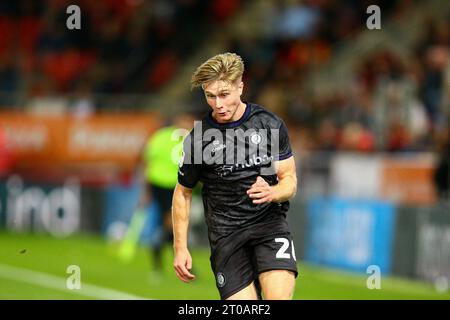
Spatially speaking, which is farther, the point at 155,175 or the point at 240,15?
the point at 240,15

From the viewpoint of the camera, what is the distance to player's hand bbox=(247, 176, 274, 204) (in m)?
8.61

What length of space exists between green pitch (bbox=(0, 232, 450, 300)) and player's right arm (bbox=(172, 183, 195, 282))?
12.2ft

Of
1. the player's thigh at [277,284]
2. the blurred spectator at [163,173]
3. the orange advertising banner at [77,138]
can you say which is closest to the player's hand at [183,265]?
the player's thigh at [277,284]

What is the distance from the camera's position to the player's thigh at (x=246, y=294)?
346 inches

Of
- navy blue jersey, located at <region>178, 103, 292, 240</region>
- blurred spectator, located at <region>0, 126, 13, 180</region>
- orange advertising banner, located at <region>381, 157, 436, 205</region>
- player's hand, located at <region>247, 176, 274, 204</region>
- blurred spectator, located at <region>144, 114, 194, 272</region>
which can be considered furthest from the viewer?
blurred spectator, located at <region>0, 126, 13, 180</region>

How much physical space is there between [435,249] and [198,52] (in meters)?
16.1

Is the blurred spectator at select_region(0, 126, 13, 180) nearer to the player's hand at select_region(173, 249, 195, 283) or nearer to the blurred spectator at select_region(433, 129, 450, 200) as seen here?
the blurred spectator at select_region(433, 129, 450, 200)

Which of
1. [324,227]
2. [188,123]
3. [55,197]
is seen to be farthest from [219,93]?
[55,197]

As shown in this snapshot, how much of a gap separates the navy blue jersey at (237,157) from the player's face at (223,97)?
148mm

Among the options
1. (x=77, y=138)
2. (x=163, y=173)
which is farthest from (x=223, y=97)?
(x=77, y=138)

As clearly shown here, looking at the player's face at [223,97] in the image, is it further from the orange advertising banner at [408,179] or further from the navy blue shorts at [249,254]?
the orange advertising banner at [408,179]

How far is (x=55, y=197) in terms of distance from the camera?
2472 cm

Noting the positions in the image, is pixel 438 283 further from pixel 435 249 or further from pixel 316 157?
pixel 316 157

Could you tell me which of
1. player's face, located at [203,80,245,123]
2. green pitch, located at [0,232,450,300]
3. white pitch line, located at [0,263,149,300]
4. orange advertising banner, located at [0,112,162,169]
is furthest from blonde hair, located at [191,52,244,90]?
orange advertising banner, located at [0,112,162,169]
